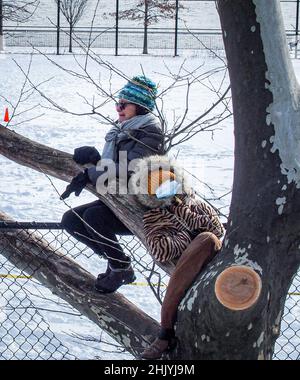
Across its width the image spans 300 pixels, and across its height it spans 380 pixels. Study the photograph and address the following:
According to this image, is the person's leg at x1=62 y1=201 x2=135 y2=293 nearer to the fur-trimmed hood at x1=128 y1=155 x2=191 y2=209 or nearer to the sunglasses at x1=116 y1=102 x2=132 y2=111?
the fur-trimmed hood at x1=128 y1=155 x2=191 y2=209

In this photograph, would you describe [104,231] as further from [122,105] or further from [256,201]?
[256,201]

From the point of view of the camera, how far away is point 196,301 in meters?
3.21

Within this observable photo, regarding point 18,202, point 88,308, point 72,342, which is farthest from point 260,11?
point 18,202

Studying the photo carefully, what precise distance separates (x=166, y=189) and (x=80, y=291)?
75 centimetres

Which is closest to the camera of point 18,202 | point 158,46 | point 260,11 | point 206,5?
point 260,11

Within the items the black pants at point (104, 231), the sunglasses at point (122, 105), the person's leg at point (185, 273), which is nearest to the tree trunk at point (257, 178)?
the person's leg at point (185, 273)

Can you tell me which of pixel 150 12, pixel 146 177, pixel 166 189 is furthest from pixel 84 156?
pixel 150 12

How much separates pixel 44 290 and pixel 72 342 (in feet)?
3.97

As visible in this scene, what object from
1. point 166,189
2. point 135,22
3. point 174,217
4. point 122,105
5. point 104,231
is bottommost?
point 104,231

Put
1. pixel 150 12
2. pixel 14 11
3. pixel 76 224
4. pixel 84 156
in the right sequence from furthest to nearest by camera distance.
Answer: pixel 150 12, pixel 14 11, pixel 76 224, pixel 84 156

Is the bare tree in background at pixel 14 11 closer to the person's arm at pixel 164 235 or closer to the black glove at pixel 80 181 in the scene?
the black glove at pixel 80 181

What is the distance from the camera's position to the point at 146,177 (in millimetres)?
3951

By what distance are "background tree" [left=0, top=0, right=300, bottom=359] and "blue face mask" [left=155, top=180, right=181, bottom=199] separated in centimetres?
71
